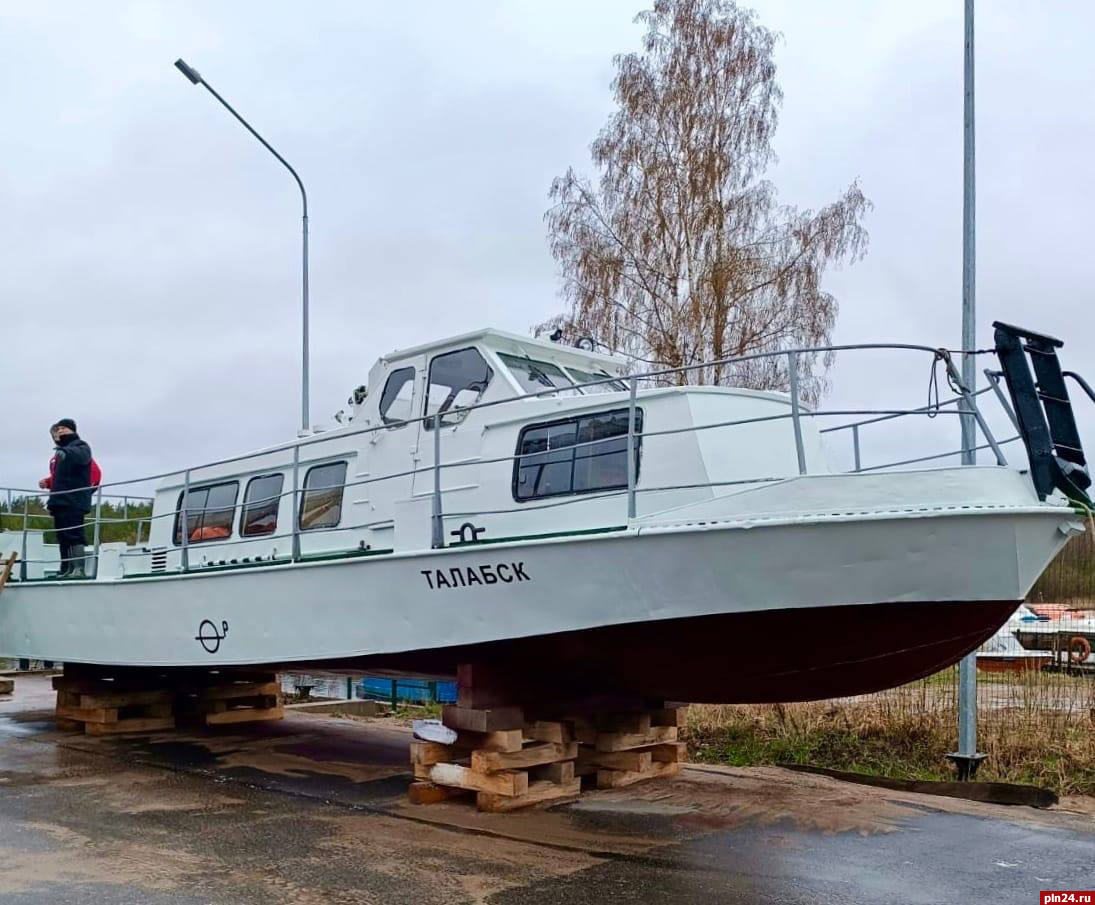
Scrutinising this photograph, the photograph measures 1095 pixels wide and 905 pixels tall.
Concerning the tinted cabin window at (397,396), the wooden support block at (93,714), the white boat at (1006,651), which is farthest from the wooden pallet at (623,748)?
the white boat at (1006,651)

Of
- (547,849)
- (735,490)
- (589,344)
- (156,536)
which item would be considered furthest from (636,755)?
(156,536)

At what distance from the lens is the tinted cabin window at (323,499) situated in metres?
9.09

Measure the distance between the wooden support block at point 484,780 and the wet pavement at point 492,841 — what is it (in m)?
0.17

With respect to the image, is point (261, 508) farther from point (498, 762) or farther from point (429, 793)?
point (498, 762)

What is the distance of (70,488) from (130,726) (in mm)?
2449

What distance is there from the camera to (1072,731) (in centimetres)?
939

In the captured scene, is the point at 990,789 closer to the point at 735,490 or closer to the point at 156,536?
the point at 735,490

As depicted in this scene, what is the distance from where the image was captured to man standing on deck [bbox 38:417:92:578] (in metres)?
11.0

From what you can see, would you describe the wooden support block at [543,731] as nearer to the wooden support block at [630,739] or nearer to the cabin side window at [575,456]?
the wooden support block at [630,739]

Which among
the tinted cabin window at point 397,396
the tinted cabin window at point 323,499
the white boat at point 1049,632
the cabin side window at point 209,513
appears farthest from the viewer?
the white boat at point 1049,632

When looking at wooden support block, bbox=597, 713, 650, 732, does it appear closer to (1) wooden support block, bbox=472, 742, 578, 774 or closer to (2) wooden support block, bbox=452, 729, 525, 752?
(1) wooden support block, bbox=472, 742, 578, 774

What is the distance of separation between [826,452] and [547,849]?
3412 millimetres

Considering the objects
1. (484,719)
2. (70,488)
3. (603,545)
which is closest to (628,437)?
(603,545)

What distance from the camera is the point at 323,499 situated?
30.3ft
